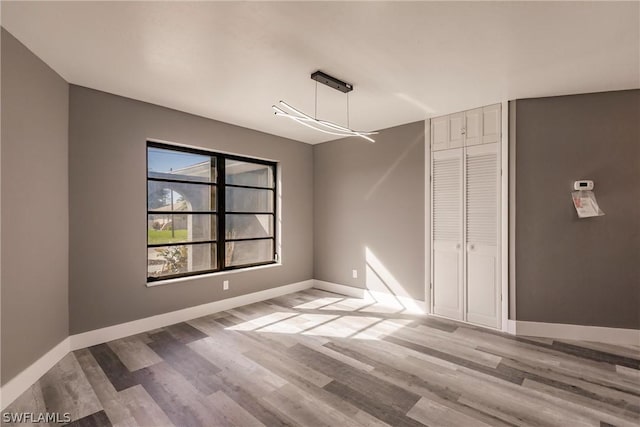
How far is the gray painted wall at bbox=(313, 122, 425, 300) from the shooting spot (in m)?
4.44

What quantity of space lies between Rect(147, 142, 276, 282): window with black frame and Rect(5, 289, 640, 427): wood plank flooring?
3.09 ft

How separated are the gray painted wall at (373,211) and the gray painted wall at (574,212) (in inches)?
49.7

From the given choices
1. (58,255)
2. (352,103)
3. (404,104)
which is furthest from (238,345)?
(404,104)

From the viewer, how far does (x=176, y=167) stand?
4.05m

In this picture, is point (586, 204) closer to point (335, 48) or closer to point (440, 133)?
point (440, 133)

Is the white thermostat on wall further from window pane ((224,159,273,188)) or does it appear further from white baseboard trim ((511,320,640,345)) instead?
window pane ((224,159,273,188))

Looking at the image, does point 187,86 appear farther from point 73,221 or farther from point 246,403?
point 246,403

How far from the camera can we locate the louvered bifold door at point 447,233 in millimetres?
4020

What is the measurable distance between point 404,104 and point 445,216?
1.59 m

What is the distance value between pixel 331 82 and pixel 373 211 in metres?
2.43

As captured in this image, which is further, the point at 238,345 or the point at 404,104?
the point at 404,104

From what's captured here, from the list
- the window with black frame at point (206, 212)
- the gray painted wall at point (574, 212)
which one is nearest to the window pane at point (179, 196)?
the window with black frame at point (206, 212)

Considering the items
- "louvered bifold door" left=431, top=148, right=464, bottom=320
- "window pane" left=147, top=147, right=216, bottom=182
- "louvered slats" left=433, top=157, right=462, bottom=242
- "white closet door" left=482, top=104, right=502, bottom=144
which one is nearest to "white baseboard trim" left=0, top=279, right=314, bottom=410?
"window pane" left=147, top=147, right=216, bottom=182

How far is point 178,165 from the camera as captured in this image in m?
4.07
